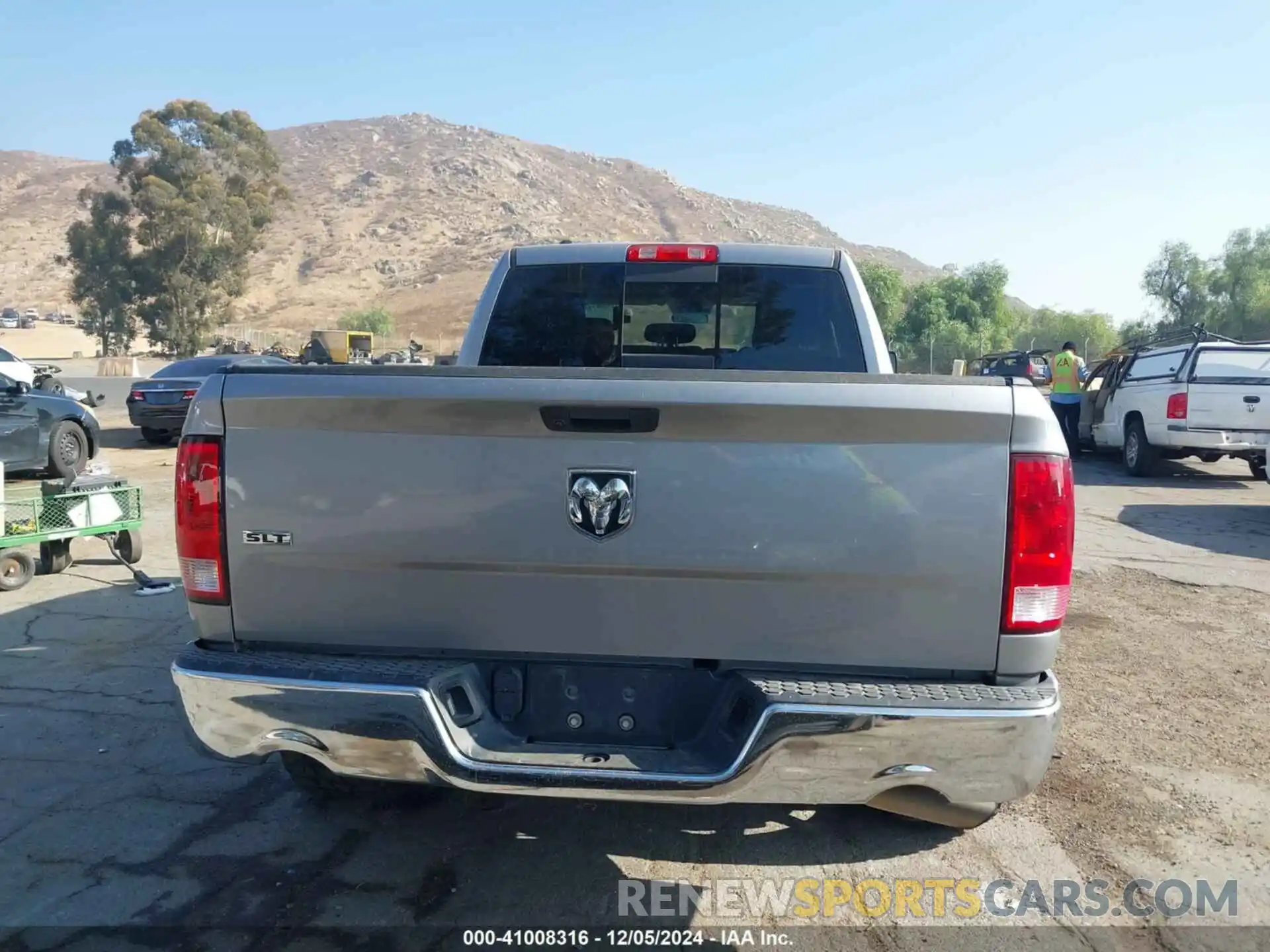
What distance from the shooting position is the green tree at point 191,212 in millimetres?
44469

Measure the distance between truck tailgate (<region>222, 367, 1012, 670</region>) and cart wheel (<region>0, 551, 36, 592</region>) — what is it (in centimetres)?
542

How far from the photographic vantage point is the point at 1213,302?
5441 cm

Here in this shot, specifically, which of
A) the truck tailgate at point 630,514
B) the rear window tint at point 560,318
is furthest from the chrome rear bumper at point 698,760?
the rear window tint at point 560,318

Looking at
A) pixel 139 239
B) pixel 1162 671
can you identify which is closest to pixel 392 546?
→ pixel 1162 671

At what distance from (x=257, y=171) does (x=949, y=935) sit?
→ 52.7 m

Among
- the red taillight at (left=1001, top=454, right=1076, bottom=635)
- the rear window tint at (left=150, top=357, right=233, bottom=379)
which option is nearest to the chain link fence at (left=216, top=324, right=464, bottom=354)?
the rear window tint at (left=150, top=357, right=233, bottom=379)

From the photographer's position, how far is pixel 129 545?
7.64 meters

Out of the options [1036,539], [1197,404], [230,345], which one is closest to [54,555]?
[1036,539]

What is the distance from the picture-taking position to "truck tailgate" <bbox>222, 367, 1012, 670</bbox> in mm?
2525

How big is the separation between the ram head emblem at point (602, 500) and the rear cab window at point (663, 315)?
1.75 meters

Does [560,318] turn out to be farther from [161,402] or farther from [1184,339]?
[161,402]

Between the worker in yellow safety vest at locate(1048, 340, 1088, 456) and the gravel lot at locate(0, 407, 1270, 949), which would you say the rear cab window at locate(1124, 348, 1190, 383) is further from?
the gravel lot at locate(0, 407, 1270, 949)

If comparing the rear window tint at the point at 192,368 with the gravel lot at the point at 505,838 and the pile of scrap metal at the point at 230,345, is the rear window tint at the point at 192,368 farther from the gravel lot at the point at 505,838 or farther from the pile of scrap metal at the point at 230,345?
the pile of scrap metal at the point at 230,345

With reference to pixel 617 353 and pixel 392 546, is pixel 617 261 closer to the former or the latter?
pixel 617 353
